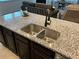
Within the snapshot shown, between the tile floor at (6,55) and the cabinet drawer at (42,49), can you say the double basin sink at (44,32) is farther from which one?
the tile floor at (6,55)

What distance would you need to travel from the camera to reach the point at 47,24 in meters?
1.87

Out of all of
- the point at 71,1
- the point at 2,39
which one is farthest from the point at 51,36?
the point at 71,1

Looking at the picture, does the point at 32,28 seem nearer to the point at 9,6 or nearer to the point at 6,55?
the point at 6,55

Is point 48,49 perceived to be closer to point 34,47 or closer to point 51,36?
point 34,47

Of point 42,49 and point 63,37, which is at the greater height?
point 63,37

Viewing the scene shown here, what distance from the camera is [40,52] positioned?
1.51 meters

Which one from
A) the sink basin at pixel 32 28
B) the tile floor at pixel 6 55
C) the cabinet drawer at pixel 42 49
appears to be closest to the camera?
the cabinet drawer at pixel 42 49

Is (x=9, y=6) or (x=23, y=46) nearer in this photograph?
(x=23, y=46)

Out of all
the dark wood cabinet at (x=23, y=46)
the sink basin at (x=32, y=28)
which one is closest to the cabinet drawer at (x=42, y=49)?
the dark wood cabinet at (x=23, y=46)

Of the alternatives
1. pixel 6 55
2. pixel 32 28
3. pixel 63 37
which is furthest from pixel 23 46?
pixel 63 37

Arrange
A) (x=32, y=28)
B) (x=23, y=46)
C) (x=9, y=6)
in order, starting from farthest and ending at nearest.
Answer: (x=9, y=6) → (x=32, y=28) → (x=23, y=46)

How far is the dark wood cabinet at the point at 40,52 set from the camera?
1.39 m

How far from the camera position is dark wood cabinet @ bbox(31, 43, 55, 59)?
139cm

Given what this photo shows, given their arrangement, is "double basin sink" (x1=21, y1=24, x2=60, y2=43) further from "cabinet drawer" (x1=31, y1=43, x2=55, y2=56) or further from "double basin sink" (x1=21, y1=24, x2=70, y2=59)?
"cabinet drawer" (x1=31, y1=43, x2=55, y2=56)
